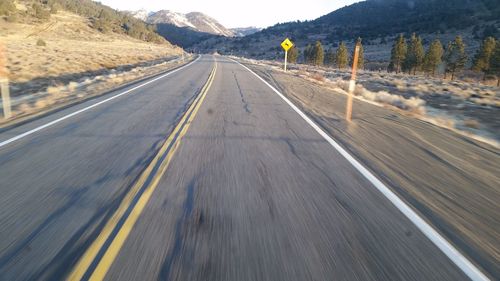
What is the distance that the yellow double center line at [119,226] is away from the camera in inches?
120

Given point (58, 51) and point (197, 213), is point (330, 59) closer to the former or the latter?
point (58, 51)

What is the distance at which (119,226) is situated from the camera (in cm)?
379

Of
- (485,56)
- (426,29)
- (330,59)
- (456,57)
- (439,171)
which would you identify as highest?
(426,29)

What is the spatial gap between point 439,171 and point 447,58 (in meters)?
75.9

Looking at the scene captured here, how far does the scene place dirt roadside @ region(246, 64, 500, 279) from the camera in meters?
3.90

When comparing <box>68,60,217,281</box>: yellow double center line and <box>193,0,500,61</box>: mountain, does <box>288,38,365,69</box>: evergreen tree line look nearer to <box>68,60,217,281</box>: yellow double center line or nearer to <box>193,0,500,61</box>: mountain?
<box>193,0,500,61</box>: mountain

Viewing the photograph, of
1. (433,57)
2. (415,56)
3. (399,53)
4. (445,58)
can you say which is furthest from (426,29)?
(433,57)

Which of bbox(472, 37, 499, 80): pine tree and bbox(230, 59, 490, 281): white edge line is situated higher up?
bbox(230, 59, 490, 281): white edge line

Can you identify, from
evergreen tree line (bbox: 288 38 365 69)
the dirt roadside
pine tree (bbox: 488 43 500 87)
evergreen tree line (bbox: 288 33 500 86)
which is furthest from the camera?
evergreen tree line (bbox: 288 38 365 69)

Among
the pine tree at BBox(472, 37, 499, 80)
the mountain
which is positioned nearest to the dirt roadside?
the pine tree at BBox(472, 37, 499, 80)

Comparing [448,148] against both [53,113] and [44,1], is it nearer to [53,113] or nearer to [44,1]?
[53,113]

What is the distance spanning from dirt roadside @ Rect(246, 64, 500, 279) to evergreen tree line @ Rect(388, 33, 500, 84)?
62.7m

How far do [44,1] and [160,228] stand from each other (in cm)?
14306

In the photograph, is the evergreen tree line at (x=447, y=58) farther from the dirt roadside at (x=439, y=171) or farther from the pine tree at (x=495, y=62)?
the dirt roadside at (x=439, y=171)
